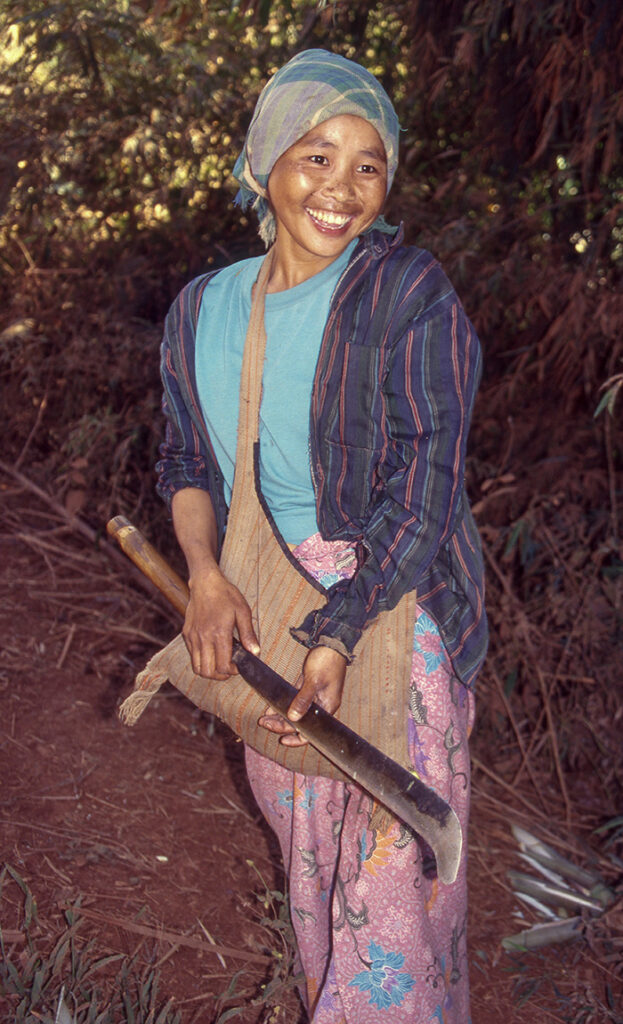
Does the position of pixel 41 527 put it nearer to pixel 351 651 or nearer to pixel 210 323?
pixel 210 323

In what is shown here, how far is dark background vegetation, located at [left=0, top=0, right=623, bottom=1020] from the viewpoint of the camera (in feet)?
10.6

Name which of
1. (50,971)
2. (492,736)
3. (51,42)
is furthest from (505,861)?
(51,42)

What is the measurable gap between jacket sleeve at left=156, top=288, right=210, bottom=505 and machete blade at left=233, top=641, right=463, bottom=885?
0.54 meters

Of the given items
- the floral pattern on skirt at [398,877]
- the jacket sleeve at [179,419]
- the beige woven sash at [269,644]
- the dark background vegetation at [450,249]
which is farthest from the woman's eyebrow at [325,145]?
the dark background vegetation at [450,249]

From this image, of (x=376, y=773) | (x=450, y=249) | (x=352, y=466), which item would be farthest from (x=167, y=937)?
(x=450, y=249)

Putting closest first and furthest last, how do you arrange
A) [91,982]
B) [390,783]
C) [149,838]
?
[390,783]
[91,982]
[149,838]

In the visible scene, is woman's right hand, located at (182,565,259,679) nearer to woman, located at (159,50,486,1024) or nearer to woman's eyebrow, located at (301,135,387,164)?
woman, located at (159,50,486,1024)

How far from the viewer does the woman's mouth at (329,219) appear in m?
1.55

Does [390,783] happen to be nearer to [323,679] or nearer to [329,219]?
[323,679]

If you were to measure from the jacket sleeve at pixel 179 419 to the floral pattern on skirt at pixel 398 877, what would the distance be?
281 mm

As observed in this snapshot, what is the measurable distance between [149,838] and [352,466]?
5.23ft

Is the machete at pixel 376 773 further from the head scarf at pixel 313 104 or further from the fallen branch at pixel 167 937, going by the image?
the fallen branch at pixel 167 937

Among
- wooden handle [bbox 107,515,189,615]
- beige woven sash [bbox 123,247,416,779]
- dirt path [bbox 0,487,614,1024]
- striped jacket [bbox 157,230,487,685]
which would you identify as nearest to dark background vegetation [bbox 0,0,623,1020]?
dirt path [bbox 0,487,614,1024]

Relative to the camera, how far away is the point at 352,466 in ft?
5.04
